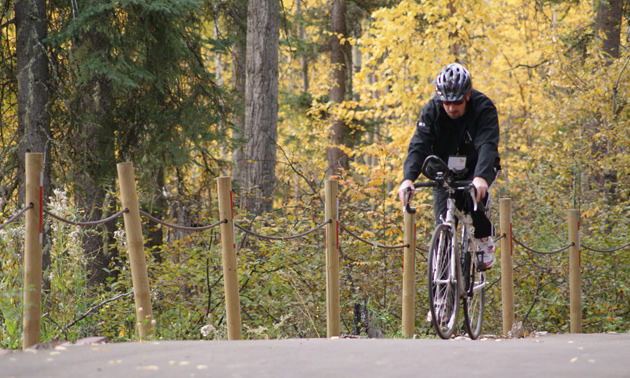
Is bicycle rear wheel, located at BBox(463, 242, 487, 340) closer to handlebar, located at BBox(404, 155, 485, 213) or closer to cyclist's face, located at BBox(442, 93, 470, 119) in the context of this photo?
handlebar, located at BBox(404, 155, 485, 213)

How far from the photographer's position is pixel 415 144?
6047 millimetres

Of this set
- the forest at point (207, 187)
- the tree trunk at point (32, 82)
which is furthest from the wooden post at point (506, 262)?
the tree trunk at point (32, 82)

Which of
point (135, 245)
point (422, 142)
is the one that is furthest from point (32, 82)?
point (422, 142)

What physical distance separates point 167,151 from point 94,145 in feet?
3.95

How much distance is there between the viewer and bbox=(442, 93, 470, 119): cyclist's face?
19.3ft

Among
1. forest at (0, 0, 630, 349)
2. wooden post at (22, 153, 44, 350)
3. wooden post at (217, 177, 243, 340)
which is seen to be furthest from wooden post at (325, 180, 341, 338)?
wooden post at (22, 153, 44, 350)

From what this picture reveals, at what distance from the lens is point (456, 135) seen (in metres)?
6.11

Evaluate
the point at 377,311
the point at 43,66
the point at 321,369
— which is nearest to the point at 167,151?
the point at 43,66

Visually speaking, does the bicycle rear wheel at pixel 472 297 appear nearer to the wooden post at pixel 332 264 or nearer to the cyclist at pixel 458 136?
the cyclist at pixel 458 136

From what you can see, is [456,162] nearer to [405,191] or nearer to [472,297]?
[405,191]

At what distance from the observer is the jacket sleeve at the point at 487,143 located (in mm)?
5660

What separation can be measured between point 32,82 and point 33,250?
5904 millimetres

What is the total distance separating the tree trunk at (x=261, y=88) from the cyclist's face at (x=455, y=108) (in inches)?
251

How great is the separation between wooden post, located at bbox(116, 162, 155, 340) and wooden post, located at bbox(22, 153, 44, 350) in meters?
0.80
